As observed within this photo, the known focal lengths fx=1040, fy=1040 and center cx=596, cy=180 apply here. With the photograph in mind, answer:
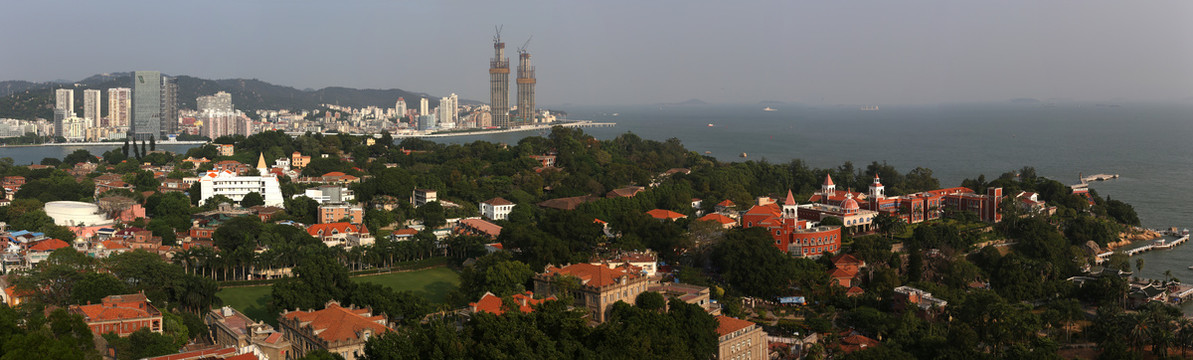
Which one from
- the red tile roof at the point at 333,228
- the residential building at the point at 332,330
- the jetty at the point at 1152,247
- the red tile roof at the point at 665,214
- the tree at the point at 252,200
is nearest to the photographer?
the residential building at the point at 332,330

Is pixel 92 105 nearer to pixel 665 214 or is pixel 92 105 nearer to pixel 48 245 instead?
pixel 48 245

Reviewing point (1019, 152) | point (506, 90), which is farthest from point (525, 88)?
point (1019, 152)

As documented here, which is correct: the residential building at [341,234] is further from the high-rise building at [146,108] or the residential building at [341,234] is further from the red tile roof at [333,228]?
the high-rise building at [146,108]

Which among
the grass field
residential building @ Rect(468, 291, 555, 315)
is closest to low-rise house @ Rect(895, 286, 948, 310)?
residential building @ Rect(468, 291, 555, 315)

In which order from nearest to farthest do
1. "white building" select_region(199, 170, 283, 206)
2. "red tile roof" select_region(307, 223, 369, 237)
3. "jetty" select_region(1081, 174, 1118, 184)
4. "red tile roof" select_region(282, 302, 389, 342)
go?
"red tile roof" select_region(282, 302, 389, 342), "red tile roof" select_region(307, 223, 369, 237), "white building" select_region(199, 170, 283, 206), "jetty" select_region(1081, 174, 1118, 184)

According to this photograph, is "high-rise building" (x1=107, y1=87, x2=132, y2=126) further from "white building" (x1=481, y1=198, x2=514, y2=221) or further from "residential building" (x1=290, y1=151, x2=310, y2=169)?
"white building" (x1=481, y1=198, x2=514, y2=221)

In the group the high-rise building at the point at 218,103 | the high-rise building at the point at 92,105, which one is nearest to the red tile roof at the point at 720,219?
the high-rise building at the point at 92,105
